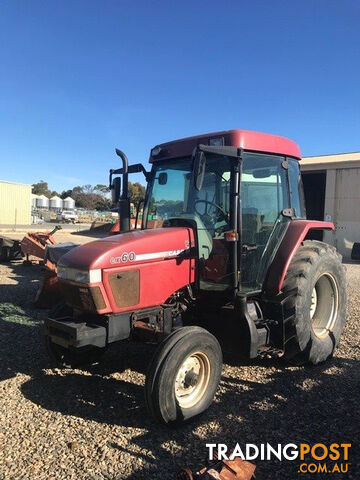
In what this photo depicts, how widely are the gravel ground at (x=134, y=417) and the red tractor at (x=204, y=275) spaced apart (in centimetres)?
23

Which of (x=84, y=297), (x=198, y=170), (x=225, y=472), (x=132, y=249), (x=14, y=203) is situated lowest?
(x=225, y=472)

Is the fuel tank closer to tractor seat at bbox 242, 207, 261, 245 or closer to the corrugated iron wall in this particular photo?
tractor seat at bbox 242, 207, 261, 245

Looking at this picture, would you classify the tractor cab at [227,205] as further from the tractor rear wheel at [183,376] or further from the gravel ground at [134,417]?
the gravel ground at [134,417]

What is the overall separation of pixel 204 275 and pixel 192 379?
1022 mm

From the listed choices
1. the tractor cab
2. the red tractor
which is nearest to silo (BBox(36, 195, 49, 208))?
the red tractor

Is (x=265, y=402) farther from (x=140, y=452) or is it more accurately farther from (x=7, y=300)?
(x=7, y=300)

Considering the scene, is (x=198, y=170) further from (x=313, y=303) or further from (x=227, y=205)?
(x=313, y=303)

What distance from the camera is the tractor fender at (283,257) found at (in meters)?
4.23

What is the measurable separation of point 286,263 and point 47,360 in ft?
9.22

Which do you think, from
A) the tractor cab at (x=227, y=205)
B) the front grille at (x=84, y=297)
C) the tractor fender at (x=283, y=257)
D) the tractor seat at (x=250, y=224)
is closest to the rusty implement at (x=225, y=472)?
the front grille at (x=84, y=297)

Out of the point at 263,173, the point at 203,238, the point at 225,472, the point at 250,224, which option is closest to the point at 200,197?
the point at 203,238

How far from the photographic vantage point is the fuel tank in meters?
3.43

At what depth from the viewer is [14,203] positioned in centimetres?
3544

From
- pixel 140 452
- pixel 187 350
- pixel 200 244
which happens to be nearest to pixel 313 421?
pixel 187 350
